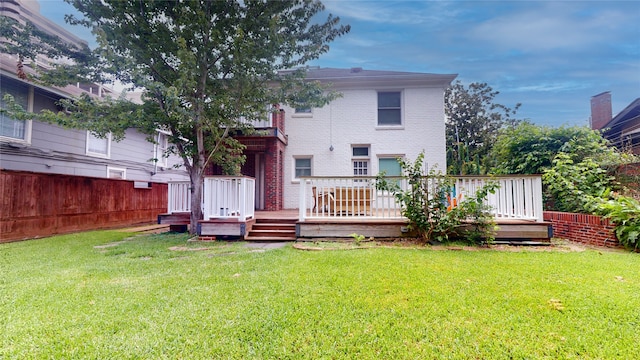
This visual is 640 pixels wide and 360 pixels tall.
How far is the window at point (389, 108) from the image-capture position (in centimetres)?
1190

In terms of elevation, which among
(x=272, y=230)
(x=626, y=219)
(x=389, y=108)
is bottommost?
(x=272, y=230)

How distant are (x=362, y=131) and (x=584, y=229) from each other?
763cm

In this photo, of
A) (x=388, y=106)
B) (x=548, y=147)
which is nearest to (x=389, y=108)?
(x=388, y=106)

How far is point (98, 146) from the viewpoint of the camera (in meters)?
11.5

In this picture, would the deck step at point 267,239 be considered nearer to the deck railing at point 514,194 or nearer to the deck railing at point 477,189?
the deck railing at point 477,189

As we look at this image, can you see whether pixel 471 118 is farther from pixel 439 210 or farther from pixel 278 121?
pixel 439 210

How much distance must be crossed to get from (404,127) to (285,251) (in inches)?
325

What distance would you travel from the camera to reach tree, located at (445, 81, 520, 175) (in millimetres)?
19109

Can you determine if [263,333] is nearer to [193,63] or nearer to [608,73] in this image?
[193,63]

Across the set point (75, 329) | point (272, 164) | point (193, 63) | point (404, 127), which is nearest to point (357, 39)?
point (404, 127)

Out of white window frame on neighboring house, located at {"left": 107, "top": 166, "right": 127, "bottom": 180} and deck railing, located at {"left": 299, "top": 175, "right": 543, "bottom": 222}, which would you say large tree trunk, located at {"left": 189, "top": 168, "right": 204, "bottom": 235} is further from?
white window frame on neighboring house, located at {"left": 107, "top": 166, "right": 127, "bottom": 180}

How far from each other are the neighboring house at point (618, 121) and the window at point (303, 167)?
43.0ft

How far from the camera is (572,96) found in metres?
15.8

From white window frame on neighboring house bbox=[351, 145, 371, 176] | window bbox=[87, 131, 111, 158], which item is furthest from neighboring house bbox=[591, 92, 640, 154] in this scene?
window bbox=[87, 131, 111, 158]
